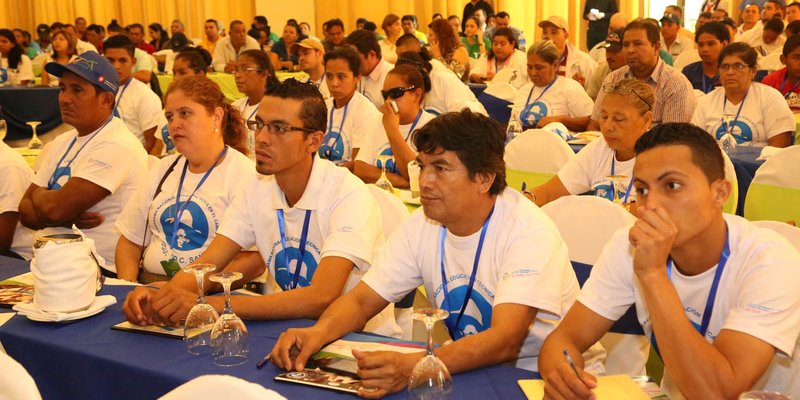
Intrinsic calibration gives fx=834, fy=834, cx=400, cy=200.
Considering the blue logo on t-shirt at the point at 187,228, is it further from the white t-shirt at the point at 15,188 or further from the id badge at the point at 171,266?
the white t-shirt at the point at 15,188

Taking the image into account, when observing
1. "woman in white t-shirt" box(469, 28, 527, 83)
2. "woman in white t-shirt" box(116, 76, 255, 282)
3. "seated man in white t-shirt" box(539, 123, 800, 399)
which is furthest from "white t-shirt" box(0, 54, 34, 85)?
"seated man in white t-shirt" box(539, 123, 800, 399)

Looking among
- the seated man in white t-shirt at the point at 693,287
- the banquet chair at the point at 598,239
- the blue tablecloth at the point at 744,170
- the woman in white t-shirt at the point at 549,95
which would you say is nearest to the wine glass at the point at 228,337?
the seated man in white t-shirt at the point at 693,287

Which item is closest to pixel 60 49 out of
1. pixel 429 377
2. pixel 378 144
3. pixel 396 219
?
pixel 378 144

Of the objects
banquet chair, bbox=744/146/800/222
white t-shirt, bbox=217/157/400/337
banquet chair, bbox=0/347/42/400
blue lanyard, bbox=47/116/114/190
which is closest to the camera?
banquet chair, bbox=0/347/42/400

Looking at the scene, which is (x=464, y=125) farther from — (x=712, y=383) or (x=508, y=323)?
(x=712, y=383)

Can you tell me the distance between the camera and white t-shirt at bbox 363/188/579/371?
2.29 m

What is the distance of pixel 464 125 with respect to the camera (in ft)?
7.86

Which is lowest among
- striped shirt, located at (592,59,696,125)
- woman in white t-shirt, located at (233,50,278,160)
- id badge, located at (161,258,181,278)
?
id badge, located at (161,258,181,278)

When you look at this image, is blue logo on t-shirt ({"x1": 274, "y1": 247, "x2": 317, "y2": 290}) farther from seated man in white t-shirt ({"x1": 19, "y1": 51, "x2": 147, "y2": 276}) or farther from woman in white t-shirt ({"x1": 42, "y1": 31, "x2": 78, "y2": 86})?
woman in white t-shirt ({"x1": 42, "y1": 31, "x2": 78, "y2": 86})

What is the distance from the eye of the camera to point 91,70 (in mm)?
3949

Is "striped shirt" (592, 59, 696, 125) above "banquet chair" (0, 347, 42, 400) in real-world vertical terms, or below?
above

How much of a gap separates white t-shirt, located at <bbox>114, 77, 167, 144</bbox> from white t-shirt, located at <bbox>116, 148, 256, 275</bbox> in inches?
131

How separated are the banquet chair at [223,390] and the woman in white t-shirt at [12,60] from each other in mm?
11668

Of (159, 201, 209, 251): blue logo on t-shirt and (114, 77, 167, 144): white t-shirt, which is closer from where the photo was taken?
(159, 201, 209, 251): blue logo on t-shirt
